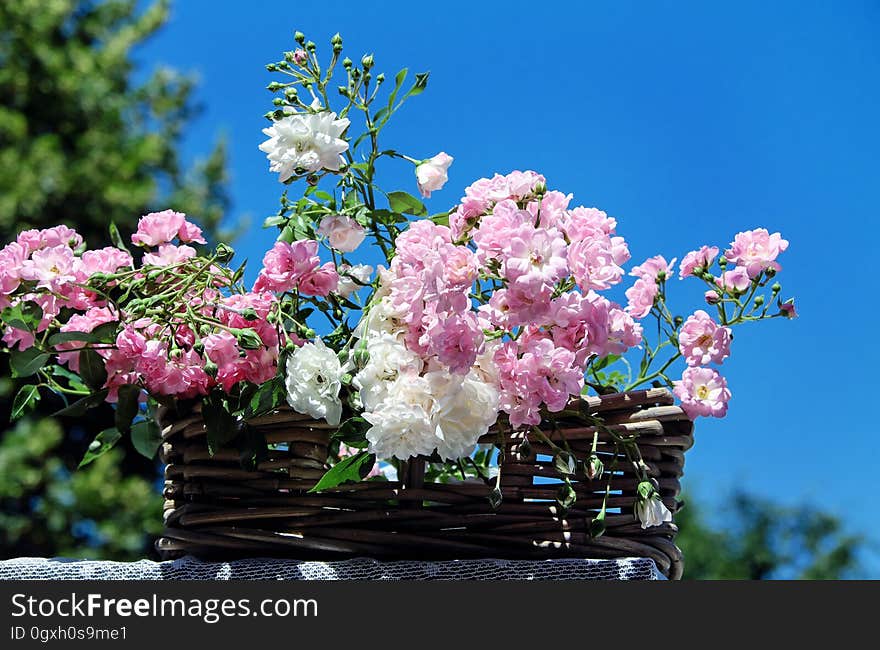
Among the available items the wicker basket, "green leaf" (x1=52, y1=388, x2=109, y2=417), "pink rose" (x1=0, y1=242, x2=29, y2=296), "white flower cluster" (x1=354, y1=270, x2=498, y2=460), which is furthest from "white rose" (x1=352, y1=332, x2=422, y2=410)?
"pink rose" (x1=0, y1=242, x2=29, y2=296)

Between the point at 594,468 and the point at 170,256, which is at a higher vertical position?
the point at 170,256

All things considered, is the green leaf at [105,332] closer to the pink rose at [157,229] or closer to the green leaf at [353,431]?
the pink rose at [157,229]

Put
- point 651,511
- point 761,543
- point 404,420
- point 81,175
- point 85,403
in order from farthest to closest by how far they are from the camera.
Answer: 1. point 761,543
2. point 81,175
3. point 85,403
4. point 651,511
5. point 404,420

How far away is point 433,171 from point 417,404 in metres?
0.28

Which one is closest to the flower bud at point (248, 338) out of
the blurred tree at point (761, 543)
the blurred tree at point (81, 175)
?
the blurred tree at point (81, 175)

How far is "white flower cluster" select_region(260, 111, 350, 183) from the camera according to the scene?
863 millimetres

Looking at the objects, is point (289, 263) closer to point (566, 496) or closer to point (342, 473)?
point (342, 473)

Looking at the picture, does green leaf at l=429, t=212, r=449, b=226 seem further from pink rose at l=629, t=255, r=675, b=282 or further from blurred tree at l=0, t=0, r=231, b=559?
blurred tree at l=0, t=0, r=231, b=559

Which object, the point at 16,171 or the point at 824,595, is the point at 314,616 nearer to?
the point at 824,595

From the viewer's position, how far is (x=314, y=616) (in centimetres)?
76

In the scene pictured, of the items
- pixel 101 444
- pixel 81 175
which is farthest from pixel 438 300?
pixel 81 175

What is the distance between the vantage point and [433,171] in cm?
92

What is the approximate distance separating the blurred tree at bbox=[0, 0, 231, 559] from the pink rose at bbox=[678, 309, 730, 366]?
110 inches

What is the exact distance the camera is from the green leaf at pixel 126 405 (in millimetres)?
930
